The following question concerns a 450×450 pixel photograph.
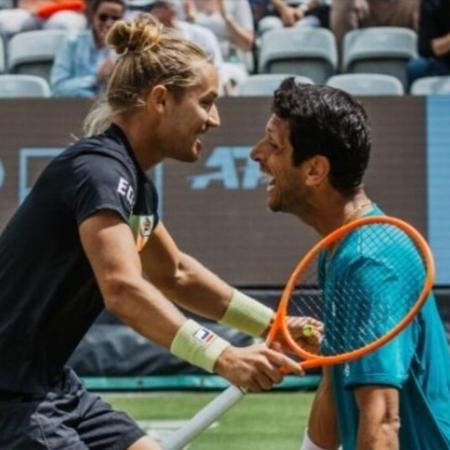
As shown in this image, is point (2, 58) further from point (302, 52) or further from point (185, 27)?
point (302, 52)

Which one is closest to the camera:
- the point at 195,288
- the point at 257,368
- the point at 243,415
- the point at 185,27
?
the point at 257,368

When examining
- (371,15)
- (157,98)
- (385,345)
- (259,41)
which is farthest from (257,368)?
(259,41)

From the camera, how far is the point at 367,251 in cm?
380

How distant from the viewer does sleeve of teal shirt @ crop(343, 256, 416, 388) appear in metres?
3.74

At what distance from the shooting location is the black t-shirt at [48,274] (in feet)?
14.8

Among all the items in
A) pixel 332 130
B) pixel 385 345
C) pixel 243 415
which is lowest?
pixel 243 415

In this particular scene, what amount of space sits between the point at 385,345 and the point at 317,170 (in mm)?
507

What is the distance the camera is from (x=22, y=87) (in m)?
11.3

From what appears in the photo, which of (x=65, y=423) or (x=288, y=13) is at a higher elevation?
(x=65, y=423)

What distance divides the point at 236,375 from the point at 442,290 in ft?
20.9

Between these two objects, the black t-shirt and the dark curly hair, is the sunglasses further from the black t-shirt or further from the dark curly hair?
the dark curly hair

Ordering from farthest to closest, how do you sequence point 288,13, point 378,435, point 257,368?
point 288,13 < point 257,368 < point 378,435

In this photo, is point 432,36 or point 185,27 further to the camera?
point 185,27

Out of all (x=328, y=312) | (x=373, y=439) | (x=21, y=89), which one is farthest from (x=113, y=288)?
(x=21, y=89)
